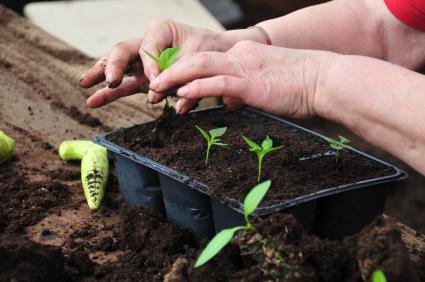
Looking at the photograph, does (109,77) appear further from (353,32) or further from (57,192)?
(353,32)

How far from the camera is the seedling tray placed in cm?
162

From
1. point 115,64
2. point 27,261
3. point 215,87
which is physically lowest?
point 27,261

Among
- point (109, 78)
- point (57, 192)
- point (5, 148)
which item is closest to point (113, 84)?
point (109, 78)

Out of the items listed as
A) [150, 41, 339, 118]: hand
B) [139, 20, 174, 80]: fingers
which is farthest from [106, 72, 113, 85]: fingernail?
[150, 41, 339, 118]: hand

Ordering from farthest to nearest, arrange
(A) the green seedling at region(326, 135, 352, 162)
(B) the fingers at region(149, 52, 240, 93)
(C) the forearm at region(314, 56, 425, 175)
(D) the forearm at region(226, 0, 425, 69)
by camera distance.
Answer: (D) the forearm at region(226, 0, 425, 69), (A) the green seedling at region(326, 135, 352, 162), (B) the fingers at region(149, 52, 240, 93), (C) the forearm at region(314, 56, 425, 175)

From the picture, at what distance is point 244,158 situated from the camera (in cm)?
182

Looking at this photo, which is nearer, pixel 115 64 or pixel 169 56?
pixel 169 56

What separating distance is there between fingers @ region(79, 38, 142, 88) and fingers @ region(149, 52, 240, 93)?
28 cm

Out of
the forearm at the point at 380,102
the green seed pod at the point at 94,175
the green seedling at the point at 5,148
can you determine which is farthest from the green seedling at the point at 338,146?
the green seedling at the point at 5,148

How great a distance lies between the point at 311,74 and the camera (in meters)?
1.72

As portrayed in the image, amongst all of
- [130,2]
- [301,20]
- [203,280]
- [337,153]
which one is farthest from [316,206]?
[130,2]

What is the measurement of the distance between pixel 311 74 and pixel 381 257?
1.99ft

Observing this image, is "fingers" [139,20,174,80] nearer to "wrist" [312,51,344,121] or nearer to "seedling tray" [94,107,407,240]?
"seedling tray" [94,107,407,240]

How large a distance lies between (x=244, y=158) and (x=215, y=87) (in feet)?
0.87
